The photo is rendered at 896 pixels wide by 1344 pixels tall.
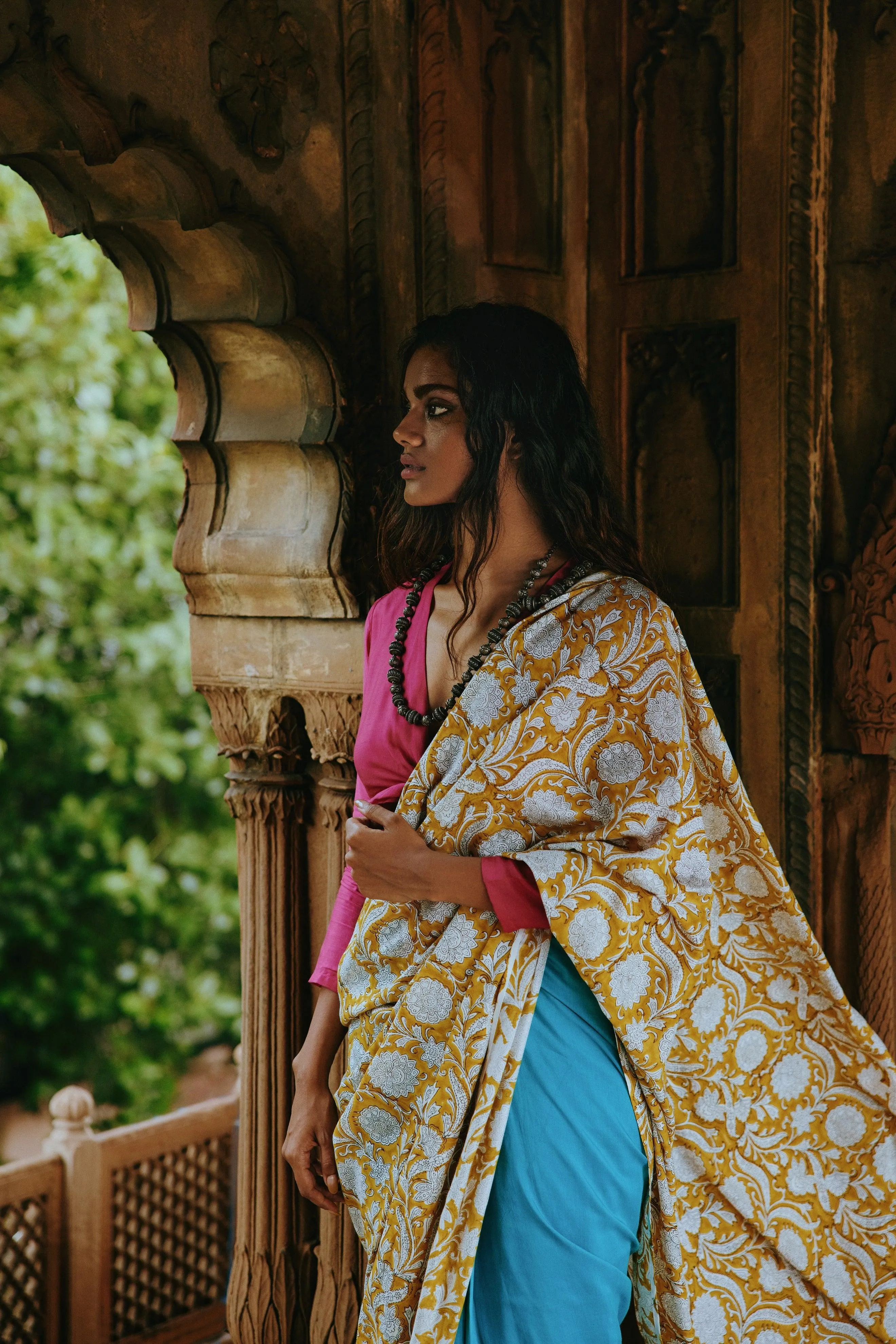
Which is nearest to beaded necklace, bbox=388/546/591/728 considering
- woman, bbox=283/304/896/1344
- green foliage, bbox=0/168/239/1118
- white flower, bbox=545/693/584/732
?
woman, bbox=283/304/896/1344

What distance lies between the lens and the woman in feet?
4.63

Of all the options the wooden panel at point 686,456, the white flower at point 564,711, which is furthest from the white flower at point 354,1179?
the wooden panel at point 686,456

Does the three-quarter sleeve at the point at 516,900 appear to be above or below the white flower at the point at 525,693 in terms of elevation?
below

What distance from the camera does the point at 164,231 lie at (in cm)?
184

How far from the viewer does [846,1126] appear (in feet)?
5.45

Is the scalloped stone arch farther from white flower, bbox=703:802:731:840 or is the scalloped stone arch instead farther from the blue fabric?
the blue fabric

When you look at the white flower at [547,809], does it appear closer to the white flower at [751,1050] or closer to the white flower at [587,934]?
the white flower at [587,934]

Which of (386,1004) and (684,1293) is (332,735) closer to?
(386,1004)

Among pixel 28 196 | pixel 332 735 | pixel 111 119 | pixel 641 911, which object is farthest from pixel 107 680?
pixel 641 911

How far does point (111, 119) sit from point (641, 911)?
1187 millimetres

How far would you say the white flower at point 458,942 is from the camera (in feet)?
4.83

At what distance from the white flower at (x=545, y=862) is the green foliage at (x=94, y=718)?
4243mm

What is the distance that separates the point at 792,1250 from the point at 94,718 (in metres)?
4.54

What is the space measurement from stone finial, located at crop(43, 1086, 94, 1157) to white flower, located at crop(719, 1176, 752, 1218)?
6.85 ft
